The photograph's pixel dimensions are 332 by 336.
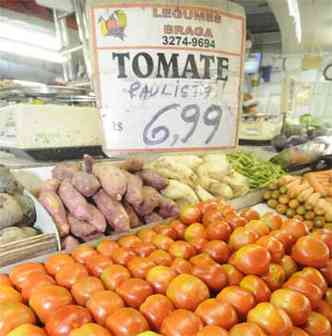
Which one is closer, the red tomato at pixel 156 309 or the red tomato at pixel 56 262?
the red tomato at pixel 156 309

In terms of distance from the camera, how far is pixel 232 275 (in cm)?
120

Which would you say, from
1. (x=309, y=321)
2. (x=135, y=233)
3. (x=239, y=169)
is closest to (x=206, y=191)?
(x=239, y=169)

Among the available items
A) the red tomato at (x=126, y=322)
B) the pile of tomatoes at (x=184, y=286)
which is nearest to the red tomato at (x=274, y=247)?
the pile of tomatoes at (x=184, y=286)

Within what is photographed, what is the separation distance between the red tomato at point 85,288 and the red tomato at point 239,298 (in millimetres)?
395

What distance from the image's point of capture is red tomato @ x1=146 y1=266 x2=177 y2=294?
1.12 metres

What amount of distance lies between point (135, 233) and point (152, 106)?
2.08 feet

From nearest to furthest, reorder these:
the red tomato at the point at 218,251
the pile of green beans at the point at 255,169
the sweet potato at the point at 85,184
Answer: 1. the red tomato at the point at 218,251
2. the sweet potato at the point at 85,184
3. the pile of green beans at the point at 255,169

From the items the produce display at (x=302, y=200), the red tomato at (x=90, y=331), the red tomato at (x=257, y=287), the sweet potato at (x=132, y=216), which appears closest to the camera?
the red tomato at (x=90, y=331)

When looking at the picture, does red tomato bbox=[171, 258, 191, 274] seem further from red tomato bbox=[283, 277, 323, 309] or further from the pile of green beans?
the pile of green beans

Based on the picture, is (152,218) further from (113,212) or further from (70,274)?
(70,274)

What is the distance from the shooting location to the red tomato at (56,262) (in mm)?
1232

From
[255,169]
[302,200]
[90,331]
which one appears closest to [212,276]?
[90,331]

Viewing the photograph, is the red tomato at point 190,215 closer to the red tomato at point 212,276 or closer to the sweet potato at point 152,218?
the sweet potato at point 152,218

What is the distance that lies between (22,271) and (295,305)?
35.6 inches
